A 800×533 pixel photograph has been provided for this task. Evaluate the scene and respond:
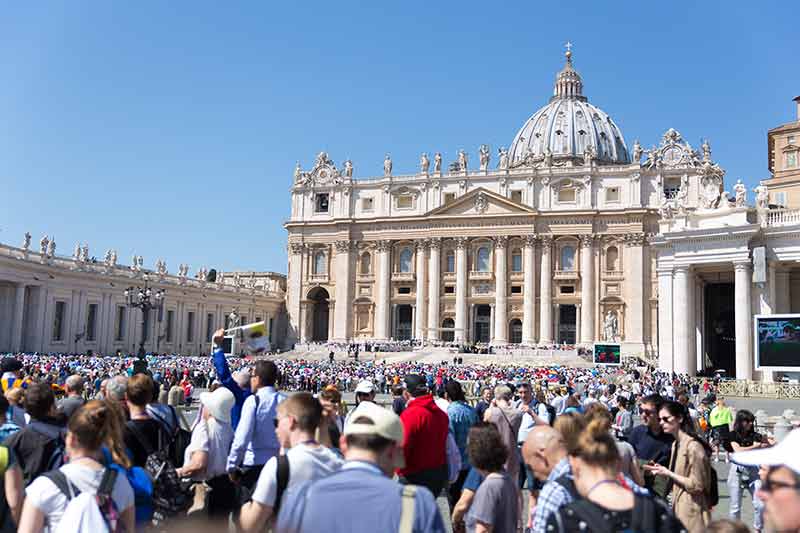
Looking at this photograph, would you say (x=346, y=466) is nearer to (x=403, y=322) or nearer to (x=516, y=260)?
(x=516, y=260)

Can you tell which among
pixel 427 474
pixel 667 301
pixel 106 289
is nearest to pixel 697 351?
pixel 667 301

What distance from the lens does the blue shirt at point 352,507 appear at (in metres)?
2.95

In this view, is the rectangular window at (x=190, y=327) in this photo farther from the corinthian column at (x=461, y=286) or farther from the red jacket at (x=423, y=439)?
the red jacket at (x=423, y=439)

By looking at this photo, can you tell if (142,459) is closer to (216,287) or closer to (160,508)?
(160,508)

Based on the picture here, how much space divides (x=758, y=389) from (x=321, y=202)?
159ft

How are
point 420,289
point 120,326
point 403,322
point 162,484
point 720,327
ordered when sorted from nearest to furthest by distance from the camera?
point 162,484 → point 720,327 → point 120,326 → point 420,289 → point 403,322

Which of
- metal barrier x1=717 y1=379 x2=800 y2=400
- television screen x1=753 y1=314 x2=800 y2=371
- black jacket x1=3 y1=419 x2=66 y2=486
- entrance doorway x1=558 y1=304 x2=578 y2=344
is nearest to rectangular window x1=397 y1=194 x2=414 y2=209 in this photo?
entrance doorway x1=558 y1=304 x2=578 y2=344

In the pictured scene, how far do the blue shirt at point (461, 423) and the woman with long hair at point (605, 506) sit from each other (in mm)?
4085

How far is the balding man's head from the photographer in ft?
14.0

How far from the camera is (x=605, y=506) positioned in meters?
3.12

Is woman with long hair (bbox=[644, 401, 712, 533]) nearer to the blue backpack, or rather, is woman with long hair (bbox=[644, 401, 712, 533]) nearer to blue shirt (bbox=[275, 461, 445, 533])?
blue shirt (bbox=[275, 461, 445, 533])

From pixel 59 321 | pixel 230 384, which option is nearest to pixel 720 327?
pixel 230 384

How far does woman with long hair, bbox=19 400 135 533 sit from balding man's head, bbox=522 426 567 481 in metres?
2.16

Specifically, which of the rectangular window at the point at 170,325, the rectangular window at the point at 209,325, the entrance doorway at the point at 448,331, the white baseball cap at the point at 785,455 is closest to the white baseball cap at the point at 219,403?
the white baseball cap at the point at 785,455
